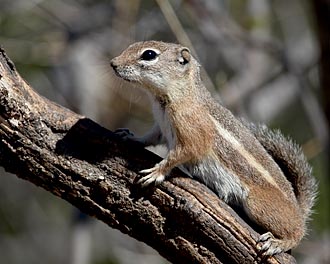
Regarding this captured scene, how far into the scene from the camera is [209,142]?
186 inches

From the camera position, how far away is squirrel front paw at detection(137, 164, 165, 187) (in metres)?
4.26

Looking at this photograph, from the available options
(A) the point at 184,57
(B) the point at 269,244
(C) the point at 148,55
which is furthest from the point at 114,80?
(B) the point at 269,244

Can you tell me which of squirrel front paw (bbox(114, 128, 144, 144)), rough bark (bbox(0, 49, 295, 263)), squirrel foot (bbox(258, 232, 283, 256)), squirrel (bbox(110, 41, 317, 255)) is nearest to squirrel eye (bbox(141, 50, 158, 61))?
squirrel (bbox(110, 41, 317, 255))

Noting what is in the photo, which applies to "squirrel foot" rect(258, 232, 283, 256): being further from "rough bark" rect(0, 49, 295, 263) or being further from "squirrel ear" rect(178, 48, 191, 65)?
"squirrel ear" rect(178, 48, 191, 65)

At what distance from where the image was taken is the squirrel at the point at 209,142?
4660 millimetres

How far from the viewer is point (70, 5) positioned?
8.88 m

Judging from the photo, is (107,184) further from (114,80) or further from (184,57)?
(114,80)

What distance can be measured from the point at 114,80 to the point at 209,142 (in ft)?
7.51

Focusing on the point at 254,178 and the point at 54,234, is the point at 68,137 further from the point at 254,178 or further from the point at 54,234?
the point at 54,234

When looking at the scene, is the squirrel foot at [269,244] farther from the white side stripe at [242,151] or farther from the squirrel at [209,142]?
the white side stripe at [242,151]

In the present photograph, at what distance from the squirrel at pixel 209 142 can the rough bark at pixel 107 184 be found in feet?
0.92

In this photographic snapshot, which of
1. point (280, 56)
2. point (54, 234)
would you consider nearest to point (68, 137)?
point (280, 56)

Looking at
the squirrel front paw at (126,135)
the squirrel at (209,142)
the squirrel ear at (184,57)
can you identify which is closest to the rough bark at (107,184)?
the squirrel front paw at (126,135)

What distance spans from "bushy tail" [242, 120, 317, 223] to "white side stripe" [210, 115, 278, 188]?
22cm
